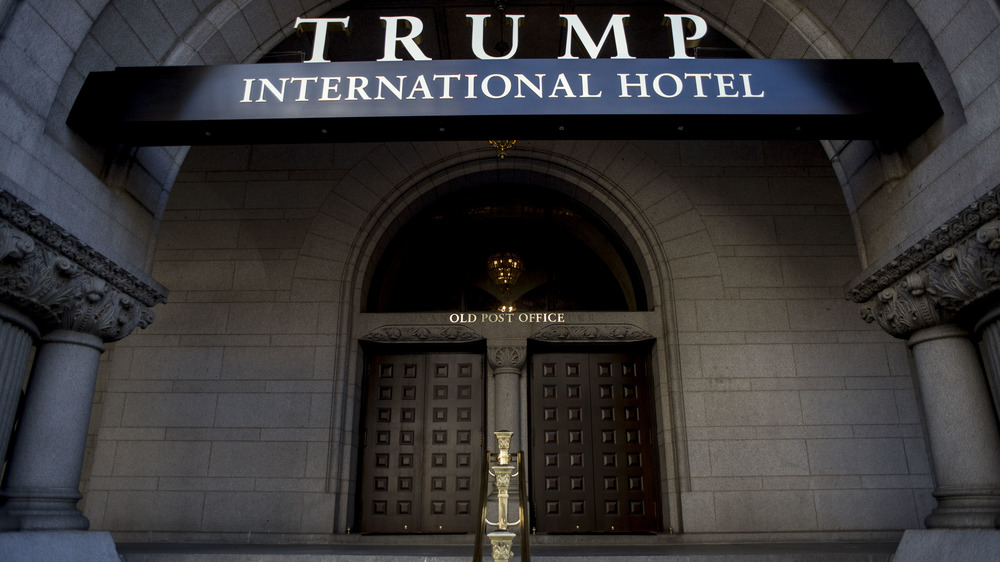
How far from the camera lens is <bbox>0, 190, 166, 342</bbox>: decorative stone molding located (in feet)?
15.0

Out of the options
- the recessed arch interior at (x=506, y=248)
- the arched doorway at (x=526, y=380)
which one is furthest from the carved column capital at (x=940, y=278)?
the recessed arch interior at (x=506, y=248)

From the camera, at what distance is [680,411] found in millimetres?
9258

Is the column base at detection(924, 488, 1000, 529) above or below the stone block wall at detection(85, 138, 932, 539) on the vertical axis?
below

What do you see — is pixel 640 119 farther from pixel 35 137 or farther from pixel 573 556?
pixel 35 137

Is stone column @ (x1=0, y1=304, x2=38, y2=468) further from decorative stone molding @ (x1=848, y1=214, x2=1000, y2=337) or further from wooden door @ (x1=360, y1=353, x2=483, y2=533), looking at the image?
decorative stone molding @ (x1=848, y1=214, x2=1000, y2=337)

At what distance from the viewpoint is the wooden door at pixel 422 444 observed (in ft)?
31.4

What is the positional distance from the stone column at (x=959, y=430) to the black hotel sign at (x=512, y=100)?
190 cm

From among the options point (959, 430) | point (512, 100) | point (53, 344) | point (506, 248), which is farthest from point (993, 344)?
point (506, 248)

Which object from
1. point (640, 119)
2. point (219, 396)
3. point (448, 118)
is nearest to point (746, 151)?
point (640, 119)

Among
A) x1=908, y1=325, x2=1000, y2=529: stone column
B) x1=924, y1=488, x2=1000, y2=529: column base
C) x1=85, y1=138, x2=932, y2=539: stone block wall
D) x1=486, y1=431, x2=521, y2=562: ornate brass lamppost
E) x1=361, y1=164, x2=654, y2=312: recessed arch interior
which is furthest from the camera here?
x1=361, y1=164, x2=654, y2=312: recessed arch interior

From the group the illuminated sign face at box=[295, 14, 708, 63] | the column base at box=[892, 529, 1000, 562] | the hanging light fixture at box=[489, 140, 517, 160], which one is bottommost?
the column base at box=[892, 529, 1000, 562]

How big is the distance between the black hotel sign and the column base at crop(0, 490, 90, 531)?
117 inches

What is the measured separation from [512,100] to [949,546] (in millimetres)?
4757

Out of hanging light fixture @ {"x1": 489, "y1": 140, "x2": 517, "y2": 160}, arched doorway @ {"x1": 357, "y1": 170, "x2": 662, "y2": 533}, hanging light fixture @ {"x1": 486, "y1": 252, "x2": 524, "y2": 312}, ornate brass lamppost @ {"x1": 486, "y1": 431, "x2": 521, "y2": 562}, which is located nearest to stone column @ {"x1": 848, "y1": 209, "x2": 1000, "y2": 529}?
ornate brass lamppost @ {"x1": 486, "y1": 431, "x2": 521, "y2": 562}
